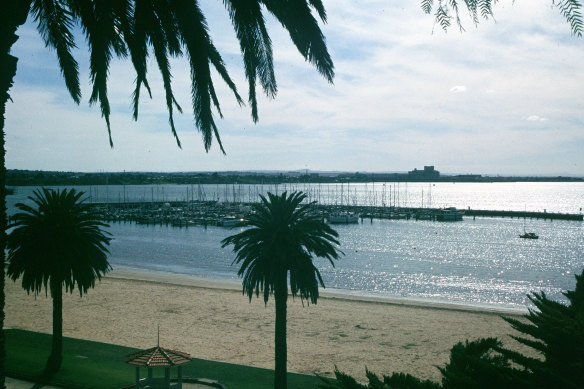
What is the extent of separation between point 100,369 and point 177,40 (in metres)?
19.3

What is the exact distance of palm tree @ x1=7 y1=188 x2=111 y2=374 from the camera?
18578mm

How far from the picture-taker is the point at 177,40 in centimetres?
393

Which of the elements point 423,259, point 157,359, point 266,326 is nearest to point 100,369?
point 157,359

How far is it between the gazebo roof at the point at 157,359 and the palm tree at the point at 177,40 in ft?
40.4

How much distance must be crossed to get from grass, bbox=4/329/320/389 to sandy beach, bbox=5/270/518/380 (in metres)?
2.78

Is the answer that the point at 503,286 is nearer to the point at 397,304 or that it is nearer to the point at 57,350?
the point at 397,304

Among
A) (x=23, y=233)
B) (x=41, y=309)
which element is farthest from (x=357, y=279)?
(x=23, y=233)

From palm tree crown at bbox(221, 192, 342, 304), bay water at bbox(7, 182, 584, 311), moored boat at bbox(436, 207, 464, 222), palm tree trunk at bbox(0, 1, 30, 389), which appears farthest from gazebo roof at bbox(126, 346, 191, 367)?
moored boat at bbox(436, 207, 464, 222)

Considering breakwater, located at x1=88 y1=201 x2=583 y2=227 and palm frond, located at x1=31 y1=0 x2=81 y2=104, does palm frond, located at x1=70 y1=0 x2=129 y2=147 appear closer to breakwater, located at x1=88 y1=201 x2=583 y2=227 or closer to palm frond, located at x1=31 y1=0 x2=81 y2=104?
palm frond, located at x1=31 y1=0 x2=81 y2=104

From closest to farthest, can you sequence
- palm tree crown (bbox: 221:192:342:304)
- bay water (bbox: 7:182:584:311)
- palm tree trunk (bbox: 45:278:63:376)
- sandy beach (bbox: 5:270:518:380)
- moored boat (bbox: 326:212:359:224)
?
palm tree crown (bbox: 221:192:342:304), palm tree trunk (bbox: 45:278:63:376), sandy beach (bbox: 5:270:518:380), bay water (bbox: 7:182:584:311), moored boat (bbox: 326:212:359:224)

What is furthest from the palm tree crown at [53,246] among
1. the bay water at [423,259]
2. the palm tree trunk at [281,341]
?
the bay water at [423,259]

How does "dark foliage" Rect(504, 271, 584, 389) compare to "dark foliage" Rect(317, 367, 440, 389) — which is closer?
"dark foliage" Rect(504, 271, 584, 389)

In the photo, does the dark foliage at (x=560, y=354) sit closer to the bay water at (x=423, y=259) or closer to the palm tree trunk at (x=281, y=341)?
the palm tree trunk at (x=281, y=341)

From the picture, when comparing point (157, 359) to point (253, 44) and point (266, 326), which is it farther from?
point (266, 326)
